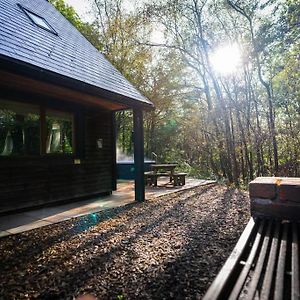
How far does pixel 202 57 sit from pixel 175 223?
30.4 feet

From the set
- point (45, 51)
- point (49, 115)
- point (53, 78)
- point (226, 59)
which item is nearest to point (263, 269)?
point (53, 78)

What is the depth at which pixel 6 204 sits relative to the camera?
4.46 m

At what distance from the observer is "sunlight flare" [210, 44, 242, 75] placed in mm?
10328

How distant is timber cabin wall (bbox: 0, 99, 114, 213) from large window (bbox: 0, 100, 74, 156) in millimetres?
172

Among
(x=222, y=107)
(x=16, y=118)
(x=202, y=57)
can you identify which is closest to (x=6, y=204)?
(x=16, y=118)

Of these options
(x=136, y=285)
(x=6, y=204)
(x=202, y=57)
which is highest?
(x=202, y=57)

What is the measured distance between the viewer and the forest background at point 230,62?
886 centimetres

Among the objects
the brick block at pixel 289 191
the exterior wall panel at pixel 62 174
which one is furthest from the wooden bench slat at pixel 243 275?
the exterior wall panel at pixel 62 174

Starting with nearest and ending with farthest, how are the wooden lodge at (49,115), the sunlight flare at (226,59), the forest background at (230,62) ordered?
the wooden lodge at (49,115) < the forest background at (230,62) < the sunlight flare at (226,59)

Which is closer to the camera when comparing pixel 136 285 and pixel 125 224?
pixel 136 285

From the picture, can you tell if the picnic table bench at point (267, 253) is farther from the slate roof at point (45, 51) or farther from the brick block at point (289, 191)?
the slate roof at point (45, 51)

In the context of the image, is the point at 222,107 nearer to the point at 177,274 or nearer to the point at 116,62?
the point at 116,62

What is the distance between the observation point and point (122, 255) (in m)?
2.70

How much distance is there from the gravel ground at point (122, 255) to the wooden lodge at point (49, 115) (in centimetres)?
137
